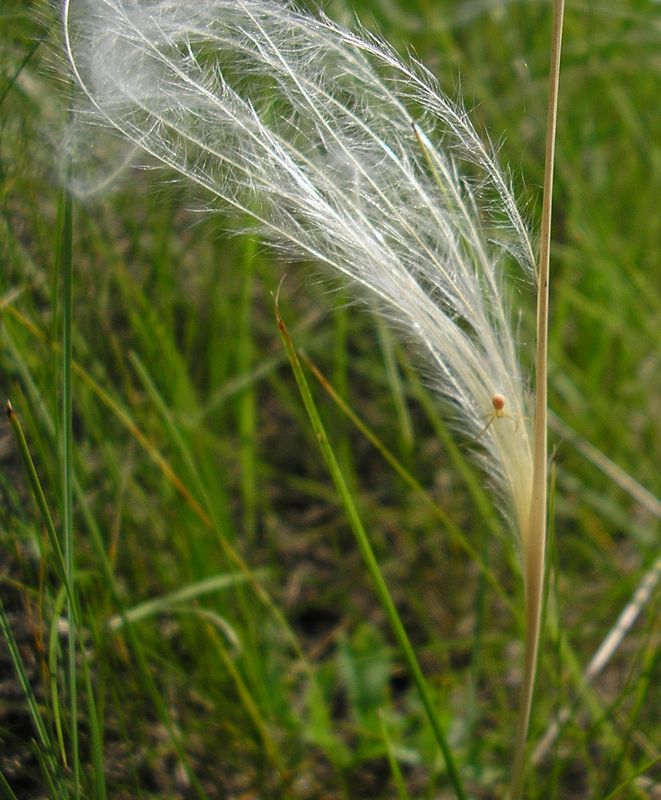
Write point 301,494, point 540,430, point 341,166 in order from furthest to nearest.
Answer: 1. point 301,494
2. point 341,166
3. point 540,430

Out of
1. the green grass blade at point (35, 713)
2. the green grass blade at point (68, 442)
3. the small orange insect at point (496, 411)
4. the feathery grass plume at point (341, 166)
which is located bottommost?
the green grass blade at point (35, 713)

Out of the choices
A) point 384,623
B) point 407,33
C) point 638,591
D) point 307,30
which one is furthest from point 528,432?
point 407,33

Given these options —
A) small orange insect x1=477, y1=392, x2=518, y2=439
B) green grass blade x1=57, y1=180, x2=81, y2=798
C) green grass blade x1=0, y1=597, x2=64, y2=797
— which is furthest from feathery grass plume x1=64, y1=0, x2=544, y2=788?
green grass blade x1=0, y1=597, x2=64, y2=797

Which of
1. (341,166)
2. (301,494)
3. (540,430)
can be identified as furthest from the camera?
(301,494)

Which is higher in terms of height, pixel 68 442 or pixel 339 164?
pixel 339 164

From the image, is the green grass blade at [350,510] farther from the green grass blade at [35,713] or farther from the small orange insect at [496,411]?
the green grass blade at [35,713]

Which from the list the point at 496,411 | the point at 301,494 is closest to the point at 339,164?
the point at 496,411

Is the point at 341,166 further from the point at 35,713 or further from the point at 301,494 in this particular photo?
the point at 301,494

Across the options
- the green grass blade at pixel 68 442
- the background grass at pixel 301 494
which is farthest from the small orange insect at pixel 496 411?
the green grass blade at pixel 68 442
